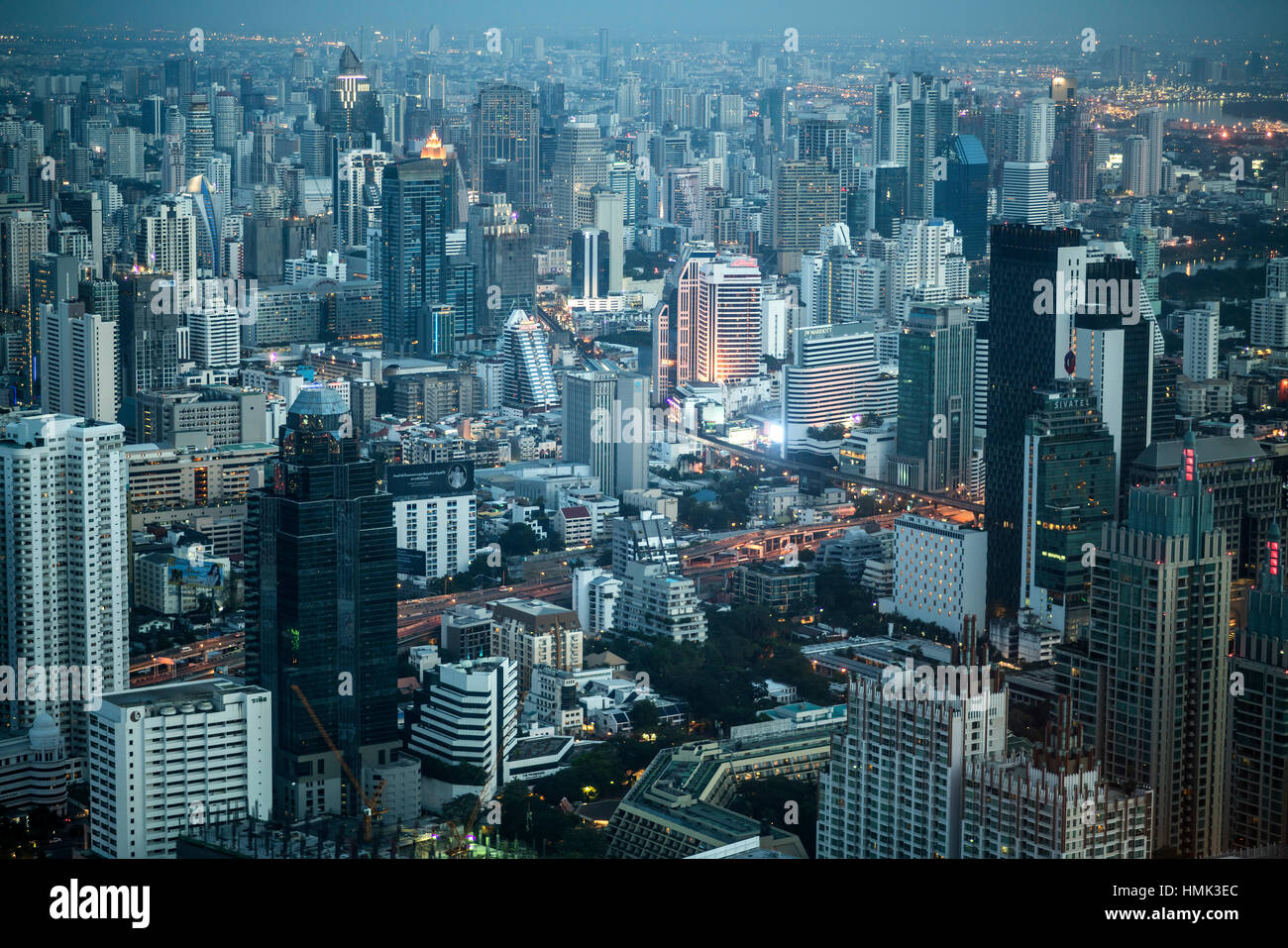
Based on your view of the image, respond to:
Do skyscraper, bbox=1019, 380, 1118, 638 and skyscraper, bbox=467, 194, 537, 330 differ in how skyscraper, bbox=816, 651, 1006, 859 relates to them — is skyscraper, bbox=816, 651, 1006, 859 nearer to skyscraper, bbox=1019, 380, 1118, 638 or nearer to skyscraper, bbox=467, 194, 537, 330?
skyscraper, bbox=1019, 380, 1118, 638

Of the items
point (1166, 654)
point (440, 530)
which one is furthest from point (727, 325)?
point (1166, 654)

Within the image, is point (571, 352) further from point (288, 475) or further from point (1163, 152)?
point (288, 475)

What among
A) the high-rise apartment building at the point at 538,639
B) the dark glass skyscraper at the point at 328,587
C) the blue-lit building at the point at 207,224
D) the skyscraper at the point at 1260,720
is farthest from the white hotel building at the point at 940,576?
the blue-lit building at the point at 207,224

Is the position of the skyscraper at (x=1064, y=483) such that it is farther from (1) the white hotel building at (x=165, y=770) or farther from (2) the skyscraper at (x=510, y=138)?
(2) the skyscraper at (x=510, y=138)

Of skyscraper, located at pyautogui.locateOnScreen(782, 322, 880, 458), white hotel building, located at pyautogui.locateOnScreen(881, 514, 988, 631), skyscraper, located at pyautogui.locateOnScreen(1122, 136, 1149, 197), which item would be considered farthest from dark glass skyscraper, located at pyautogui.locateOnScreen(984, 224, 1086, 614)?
skyscraper, located at pyautogui.locateOnScreen(782, 322, 880, 458)

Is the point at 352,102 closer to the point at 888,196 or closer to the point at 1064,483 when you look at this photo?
the point at 1064,483

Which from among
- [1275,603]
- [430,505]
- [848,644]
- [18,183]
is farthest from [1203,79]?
[18,183]

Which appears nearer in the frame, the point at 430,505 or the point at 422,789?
the point at 422,789
